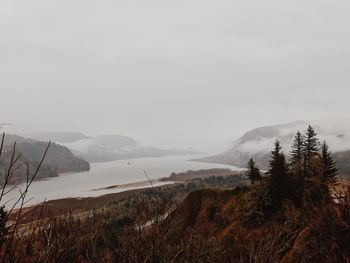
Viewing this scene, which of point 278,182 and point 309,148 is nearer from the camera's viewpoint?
point 278,182

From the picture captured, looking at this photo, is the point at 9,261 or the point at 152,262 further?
the point at 152,262

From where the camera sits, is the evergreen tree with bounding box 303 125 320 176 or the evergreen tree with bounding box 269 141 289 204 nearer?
the evergreen tree with bounding box 269 141 289 204

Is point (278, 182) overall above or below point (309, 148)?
below

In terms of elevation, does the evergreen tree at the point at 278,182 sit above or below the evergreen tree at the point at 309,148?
below

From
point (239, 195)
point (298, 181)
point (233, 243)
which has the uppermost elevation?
point (298, 181)

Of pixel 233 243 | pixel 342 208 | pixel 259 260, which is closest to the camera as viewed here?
pixel 259 260

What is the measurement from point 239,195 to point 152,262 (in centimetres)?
5980

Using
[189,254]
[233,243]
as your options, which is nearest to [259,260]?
[189,254]

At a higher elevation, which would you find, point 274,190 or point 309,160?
point 309,160

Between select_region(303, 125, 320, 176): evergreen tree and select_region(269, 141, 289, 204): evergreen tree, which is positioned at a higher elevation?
select_region(303, 125, 320, 176): evergreen tree

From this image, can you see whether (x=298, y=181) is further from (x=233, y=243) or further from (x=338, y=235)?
(x=338, y=235)

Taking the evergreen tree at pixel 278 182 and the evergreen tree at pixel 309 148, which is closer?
the evergreen tree at pixel 278 182

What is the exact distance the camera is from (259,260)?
28.8 feet

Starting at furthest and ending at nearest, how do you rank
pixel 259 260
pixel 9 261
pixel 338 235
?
pixel 338 235
pixel 259 260
pixel 9 261
